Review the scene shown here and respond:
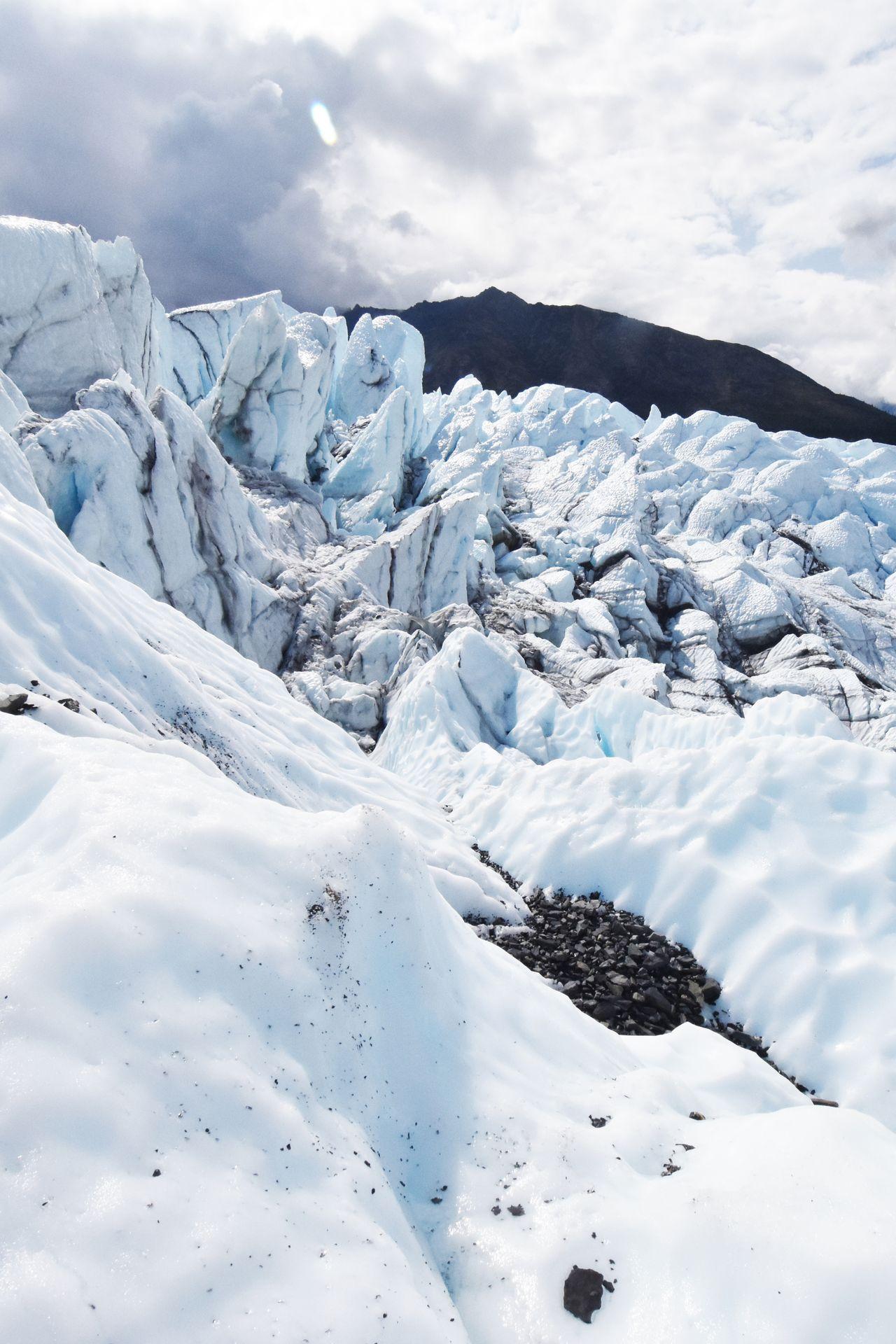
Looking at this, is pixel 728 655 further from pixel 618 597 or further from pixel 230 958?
pixel 230 958

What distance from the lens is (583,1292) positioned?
123 inches

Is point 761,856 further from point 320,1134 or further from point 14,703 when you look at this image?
point 14,703

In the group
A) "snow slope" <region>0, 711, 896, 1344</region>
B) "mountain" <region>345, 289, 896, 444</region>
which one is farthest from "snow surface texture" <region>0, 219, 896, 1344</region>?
"mountain" <region>345, 289, 896, 444</region>

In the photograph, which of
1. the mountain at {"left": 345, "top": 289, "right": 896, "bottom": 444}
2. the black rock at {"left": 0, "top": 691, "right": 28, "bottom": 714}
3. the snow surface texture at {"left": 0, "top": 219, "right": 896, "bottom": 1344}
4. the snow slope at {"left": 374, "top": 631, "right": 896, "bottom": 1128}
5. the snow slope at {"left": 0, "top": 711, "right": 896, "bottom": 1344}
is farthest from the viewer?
the mountain at {"left": 345, "top": 289, "right": 896, "bottom": 444}

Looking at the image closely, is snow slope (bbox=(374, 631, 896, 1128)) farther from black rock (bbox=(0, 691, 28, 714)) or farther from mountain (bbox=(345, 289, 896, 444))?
mountain (bbox=(345, 289, 896, 444))

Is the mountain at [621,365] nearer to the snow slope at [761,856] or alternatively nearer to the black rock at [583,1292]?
the snow slope at [761,856]

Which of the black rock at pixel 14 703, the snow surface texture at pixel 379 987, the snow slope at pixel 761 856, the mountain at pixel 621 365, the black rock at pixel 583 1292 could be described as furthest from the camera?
the mountain at pixel 621 365

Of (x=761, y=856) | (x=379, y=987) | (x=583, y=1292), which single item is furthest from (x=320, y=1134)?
(x=761, y=856)

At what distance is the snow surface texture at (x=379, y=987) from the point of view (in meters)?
2.78

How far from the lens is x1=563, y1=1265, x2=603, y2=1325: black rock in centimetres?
307

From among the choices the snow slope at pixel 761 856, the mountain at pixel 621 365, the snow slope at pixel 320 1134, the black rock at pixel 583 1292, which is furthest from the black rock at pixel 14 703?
the mountain at pixel 621 365

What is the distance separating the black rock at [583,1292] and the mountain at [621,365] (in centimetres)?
11217

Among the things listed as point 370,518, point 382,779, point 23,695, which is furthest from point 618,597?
point 23,695

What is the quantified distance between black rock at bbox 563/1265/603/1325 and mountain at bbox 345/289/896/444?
11217cm
